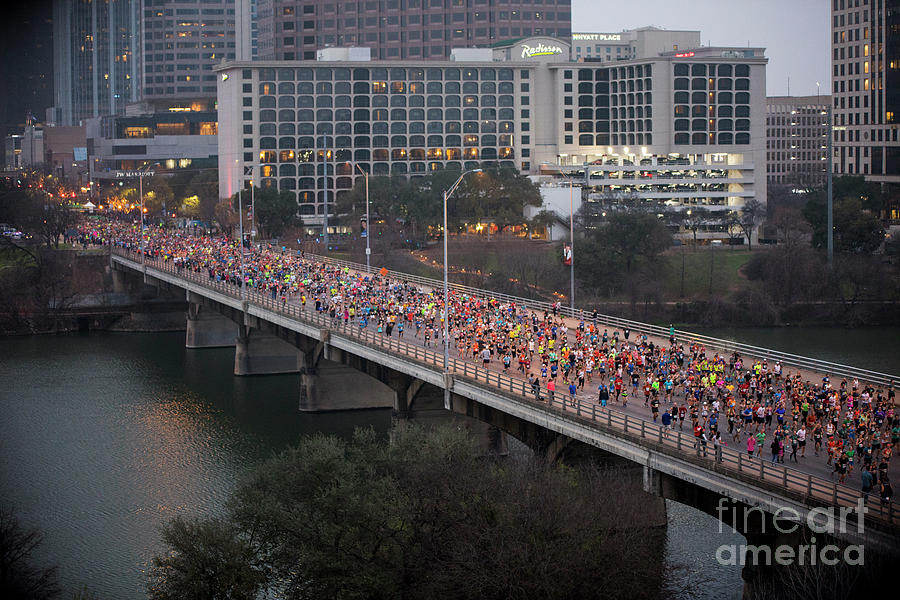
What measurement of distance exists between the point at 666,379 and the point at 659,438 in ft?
27.5

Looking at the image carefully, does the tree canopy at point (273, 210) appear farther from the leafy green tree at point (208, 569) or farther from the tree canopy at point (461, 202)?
the leafy green tree at point (208, 569)

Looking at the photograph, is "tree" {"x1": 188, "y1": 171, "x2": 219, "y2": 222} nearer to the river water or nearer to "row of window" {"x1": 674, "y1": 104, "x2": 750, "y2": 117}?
"row of window" {"x1": 674, "y1": 104, "x2": 750, "y2": 117}

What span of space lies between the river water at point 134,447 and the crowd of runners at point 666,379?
564 centimetres

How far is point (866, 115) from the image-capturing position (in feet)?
541

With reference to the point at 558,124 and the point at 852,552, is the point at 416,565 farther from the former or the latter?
the point at 558,124

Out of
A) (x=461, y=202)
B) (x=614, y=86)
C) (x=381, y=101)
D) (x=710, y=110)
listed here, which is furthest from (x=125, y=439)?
(x=614, y=86)

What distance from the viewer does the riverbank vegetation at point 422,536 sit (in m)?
34.6

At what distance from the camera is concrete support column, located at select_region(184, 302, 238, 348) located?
10525 cm

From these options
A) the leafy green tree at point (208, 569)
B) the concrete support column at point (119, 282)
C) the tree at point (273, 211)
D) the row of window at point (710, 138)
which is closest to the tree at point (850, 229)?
the row of window at point (710, 138)

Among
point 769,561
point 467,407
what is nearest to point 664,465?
point 769,561

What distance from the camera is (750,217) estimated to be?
497ft

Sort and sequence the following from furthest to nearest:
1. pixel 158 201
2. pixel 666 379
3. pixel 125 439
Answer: pixel 158 201
pixel 125 439
pixel 666 379

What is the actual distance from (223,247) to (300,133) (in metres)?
60.0

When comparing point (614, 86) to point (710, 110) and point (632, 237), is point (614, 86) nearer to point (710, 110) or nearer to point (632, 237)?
point (710, 110)
